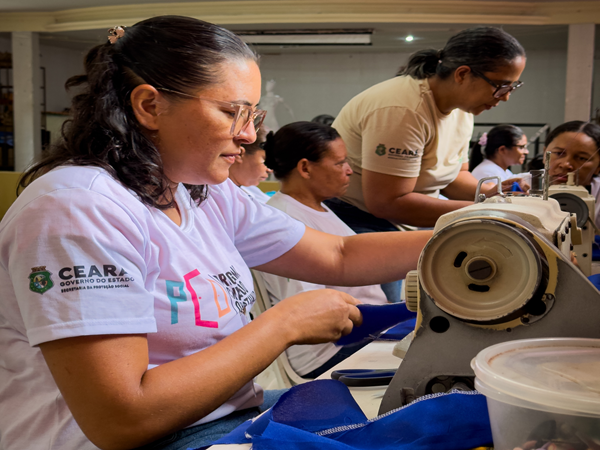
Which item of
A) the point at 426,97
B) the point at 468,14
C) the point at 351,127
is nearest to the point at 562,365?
the point at 426,97

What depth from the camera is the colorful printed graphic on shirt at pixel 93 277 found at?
783 millimetres

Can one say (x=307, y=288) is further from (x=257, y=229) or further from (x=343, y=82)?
(x=343, y=82)

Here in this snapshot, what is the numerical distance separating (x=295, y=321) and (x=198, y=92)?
1.47ft

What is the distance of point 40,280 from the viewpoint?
78 centimetres

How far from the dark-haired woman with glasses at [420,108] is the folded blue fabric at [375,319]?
3.47 feet

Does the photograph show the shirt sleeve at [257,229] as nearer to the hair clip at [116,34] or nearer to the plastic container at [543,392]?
the hair clip at [116,34]

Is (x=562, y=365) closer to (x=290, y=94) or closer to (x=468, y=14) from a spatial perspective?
(x=468, y=14)

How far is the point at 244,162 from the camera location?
11.3ft

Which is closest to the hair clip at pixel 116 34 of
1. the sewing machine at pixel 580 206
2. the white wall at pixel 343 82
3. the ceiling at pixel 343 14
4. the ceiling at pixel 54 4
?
the sewing machine at pixel 580 206

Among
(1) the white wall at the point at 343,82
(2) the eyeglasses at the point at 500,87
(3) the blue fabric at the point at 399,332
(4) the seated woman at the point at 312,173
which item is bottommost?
(3) the blue fabric at the point at 399,332

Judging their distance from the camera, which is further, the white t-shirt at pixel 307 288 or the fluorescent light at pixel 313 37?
the fluorescent light at pixel 313 37

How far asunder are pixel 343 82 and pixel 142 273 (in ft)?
32.1

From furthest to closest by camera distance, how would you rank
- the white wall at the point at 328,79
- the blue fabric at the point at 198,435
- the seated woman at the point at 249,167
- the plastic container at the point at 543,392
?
1. the white wall at the point at 328,79
2. the seated woman at the point at 249,167
3. the blue fabric at the point at 198,435
4. the plastic container at the point at 543,392

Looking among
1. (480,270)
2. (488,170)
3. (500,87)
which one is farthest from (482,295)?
(488,170)
